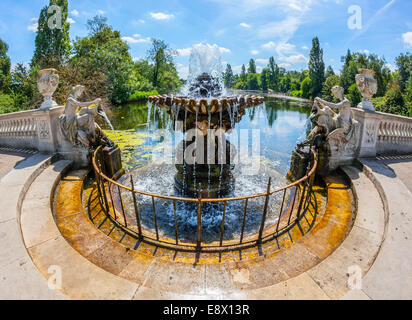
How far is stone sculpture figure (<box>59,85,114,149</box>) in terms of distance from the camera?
674 cm

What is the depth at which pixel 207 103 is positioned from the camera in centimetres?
515

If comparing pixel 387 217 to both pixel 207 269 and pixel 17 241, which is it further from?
pixel 17 241

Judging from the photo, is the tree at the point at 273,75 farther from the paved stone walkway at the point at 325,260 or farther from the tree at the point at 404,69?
the paved stone walkway at the point at 325,260

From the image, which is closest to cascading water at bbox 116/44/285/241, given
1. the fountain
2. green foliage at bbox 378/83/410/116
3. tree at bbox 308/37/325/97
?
the fountain

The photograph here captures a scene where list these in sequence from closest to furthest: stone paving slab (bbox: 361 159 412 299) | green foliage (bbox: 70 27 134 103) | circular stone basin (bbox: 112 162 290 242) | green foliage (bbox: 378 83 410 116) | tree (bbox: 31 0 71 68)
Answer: stone paving slab (bbox: 361 159 412 299) < circular stone basin (bbox: 112 162 290 242) < green foliage (bbox: 378 83 410 116) < green foliage (bbox: 70 27 134 103) < tree (bbox: 31 0 71 68)

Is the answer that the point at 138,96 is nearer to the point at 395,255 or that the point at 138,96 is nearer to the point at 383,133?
the point at 383,133

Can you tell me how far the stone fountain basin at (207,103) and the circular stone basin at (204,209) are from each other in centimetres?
244

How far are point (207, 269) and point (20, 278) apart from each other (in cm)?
250

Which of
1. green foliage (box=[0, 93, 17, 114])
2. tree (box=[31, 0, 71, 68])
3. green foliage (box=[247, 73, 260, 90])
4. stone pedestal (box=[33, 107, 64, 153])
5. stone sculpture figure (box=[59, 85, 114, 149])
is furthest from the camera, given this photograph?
green foliage (box=[247, 73, 260, 90])

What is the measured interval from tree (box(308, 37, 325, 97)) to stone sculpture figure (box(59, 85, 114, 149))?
56636mm

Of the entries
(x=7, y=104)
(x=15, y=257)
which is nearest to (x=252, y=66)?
(x=7, y=104)

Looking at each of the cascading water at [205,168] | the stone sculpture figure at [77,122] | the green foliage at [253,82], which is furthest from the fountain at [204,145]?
the green foliage at [253,82]

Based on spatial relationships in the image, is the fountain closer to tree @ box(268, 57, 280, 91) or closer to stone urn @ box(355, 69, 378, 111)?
stone urn @ box(355, 69, 378, 111)
